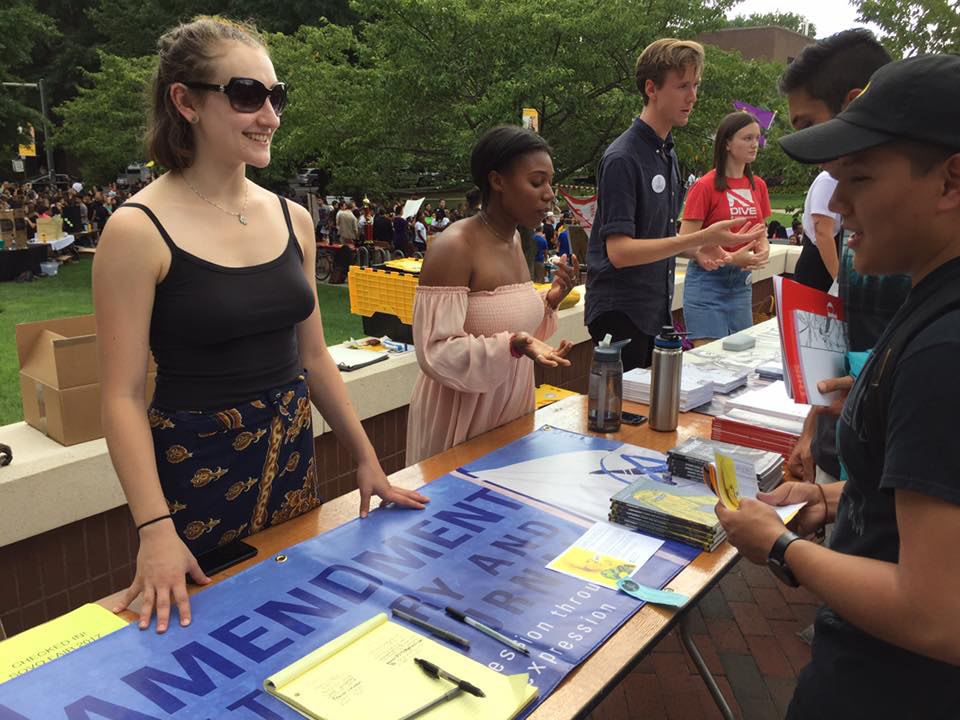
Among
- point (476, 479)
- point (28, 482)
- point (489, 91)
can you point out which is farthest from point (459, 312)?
point (489, 91)

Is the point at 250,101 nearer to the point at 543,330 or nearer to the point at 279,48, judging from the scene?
the point at 543,330

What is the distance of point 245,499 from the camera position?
187 cm

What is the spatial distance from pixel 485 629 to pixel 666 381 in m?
1.31

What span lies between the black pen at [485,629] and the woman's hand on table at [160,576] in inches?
19.8

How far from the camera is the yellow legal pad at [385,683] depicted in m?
1.19

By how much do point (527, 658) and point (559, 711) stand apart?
13cm

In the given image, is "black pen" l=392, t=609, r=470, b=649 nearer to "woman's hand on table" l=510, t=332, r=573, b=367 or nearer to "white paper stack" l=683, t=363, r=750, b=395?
"woman's hand on table" l=510, t=332, r=573, b=367

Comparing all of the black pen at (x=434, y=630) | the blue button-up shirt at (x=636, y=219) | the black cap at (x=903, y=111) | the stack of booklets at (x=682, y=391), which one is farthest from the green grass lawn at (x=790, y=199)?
the black pen at (x=434, y=630)

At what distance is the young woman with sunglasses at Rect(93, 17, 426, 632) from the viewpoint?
1.55 m

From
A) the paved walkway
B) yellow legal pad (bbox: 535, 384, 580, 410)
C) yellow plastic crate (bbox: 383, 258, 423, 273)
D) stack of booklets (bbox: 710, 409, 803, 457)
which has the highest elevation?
yellow plastic crate (bbox: 383, 258, 423, 273)

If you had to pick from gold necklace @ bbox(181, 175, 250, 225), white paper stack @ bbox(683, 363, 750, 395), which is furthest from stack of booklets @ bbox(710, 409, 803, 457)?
gold necklace @ bbox(181, 175, 250, 225)

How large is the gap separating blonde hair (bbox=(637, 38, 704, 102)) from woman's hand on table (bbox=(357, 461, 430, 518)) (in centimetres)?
217

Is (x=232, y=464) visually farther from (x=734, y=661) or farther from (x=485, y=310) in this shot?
(x=734, y=661)

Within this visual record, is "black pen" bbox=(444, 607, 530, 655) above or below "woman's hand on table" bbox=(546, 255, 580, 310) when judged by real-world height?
below
